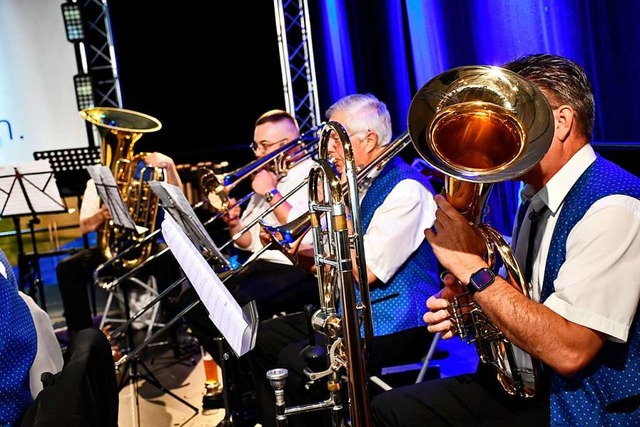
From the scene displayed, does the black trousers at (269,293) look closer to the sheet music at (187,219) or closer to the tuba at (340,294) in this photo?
the sheet music at (187,219)

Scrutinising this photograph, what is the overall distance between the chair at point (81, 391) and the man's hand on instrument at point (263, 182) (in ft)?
6.50

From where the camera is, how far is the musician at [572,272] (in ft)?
5.30

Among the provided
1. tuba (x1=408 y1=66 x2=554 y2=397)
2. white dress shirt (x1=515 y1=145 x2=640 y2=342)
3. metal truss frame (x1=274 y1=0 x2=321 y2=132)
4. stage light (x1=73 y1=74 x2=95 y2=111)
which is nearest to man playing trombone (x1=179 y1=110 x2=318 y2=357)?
tuba (x1=408 y1=66 x2=554 y2=397)

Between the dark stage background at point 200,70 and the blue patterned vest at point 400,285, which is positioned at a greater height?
the dark stage background at point 200,70

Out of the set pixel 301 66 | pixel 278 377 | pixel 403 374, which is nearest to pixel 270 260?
pixel 403 374

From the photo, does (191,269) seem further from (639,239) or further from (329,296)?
(639,239)

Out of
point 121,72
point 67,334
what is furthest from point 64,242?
point 67,334

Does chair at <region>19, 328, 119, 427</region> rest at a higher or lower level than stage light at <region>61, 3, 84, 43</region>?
lower

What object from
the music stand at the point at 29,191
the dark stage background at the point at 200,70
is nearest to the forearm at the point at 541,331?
the music stand at the point at 29,191

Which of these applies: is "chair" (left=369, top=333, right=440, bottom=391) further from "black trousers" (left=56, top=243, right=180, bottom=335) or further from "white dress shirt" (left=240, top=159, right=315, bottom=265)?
"black trousers" (left=56, top=243, right=180, bottom=335)

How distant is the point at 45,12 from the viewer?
8.79 metres

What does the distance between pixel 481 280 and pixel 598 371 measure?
0.33 m

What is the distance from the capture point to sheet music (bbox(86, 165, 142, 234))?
4051 mm

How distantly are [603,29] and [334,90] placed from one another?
4.14 meters
